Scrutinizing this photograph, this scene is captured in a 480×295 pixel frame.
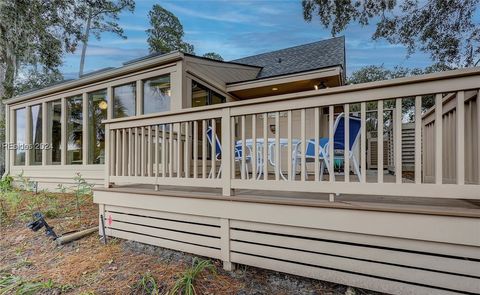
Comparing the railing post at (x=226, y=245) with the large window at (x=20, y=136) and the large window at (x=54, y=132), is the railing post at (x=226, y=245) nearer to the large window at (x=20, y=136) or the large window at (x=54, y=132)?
the large window at (x=54, y=132)

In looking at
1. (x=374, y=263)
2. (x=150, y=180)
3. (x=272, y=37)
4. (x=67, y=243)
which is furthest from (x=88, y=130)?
(x=272, y=37)

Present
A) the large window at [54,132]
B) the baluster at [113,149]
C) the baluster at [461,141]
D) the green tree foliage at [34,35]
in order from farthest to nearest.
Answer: the green tree foliage at [34,35] → the large window at [54,132] → the baluster at [113,149] → the baluster at [461,141]

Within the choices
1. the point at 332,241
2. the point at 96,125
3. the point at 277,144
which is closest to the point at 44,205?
the point at 96,125

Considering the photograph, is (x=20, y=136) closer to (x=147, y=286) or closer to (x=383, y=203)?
(x=147, y=286)

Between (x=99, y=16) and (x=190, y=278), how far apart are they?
17.5 metres

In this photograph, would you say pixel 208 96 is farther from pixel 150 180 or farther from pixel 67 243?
pixel 67 243

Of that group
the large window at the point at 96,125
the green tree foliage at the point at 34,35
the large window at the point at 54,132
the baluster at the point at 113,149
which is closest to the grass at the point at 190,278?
the baluster at the point at 113,149

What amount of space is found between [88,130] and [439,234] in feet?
22.9

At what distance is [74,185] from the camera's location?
6.64 meters

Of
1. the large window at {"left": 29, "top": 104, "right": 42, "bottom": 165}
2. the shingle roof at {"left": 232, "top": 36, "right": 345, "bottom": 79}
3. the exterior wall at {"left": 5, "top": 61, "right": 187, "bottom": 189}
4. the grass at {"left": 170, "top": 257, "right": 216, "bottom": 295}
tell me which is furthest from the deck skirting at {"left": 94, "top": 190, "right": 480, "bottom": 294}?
the large window at {"left": 29, "top": 104, "right": 42, "bottom": 165}

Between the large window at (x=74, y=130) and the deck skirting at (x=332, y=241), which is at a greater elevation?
the large window at (x=74, y=130)

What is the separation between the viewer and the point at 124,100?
6.21 metres

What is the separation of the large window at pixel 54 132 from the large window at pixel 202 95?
3995mm

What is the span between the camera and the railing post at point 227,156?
2.70 metres
